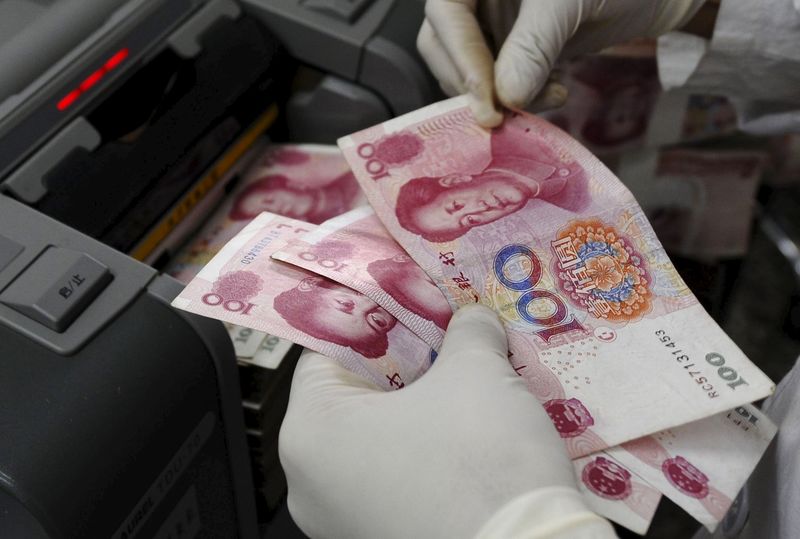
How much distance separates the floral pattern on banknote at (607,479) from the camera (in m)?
0.72

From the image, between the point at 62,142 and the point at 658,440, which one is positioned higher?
the point at 62,142

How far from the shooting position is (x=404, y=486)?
2.08 ft

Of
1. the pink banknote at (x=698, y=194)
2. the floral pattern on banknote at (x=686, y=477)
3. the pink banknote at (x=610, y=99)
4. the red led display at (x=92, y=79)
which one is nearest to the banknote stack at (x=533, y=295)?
the floral pattern on banknote at (x=686, y=477)

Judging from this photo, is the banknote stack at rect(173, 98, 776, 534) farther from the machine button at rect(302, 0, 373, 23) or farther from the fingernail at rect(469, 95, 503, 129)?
the machine button at rect(302, 0, 373, 23)

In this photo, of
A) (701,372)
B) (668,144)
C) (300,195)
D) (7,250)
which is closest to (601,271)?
(701,372)

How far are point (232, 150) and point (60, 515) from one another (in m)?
0.59

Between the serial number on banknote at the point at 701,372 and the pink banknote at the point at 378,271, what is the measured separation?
231mm

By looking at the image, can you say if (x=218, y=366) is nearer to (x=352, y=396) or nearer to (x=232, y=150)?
(x=352, y=396)

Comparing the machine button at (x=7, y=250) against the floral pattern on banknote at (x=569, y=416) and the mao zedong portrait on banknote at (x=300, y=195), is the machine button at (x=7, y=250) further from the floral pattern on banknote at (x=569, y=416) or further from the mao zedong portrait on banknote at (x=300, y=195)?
the floral pattern on banknote at (x=569, y=416)

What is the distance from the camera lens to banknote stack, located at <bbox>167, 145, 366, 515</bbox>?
0.96m

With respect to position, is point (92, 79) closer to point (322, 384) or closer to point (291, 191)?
point (291, 191)

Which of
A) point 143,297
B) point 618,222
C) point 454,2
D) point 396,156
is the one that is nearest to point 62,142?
point 143,297

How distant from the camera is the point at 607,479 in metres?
0.73

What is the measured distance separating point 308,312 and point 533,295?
0.81 ft
